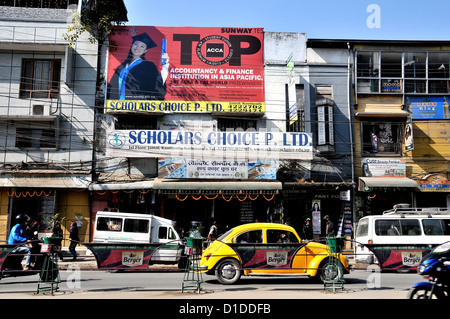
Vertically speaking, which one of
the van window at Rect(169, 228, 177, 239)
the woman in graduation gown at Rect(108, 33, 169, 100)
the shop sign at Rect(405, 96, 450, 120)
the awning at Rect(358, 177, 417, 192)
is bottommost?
the van window at Rect(169, 228, 177, 239)

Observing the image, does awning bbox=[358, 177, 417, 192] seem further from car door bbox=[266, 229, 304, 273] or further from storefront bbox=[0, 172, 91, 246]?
storefront bbox=[0, 172, 91, 246]

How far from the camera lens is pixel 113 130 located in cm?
2098

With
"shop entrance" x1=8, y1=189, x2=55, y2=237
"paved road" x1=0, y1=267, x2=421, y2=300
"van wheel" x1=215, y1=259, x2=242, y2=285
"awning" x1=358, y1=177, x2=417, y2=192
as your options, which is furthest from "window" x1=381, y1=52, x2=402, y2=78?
"shop entrance" x1=8, y1=189, x2=55, y2=237

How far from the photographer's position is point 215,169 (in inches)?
833

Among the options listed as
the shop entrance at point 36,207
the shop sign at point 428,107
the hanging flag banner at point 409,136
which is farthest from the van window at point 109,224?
the shop sign at point 428,107

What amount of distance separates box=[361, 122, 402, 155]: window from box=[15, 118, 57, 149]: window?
17022 mm

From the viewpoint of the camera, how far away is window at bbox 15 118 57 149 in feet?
71.3

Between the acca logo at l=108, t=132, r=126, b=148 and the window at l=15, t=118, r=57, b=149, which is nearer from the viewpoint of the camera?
the acca logo at l=108, t=132, r=126, b=148

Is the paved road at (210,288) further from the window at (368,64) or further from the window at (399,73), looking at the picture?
the window at (368,64)

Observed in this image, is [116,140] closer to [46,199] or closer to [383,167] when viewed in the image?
[46,199]

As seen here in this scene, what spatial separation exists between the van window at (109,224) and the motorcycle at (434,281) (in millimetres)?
12566

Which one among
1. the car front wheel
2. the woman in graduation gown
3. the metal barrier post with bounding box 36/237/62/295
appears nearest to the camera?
the metal barrier post with bounding box 36/237/62/295
